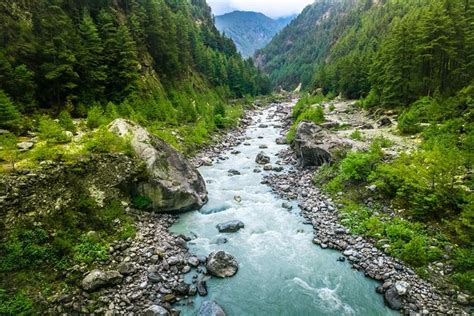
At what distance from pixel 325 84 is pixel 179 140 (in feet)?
231

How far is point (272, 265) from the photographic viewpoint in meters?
15.8

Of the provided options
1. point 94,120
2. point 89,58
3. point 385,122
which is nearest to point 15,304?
point 94,120

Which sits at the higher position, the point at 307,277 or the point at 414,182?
the point at 414,182

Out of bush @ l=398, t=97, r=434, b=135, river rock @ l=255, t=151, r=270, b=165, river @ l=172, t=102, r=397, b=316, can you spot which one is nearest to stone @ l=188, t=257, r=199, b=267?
river @ l=172, t=102, r=397, b=316

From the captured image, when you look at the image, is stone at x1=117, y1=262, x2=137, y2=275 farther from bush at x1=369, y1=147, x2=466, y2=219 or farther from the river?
bush at x1=369, y1=147, x2=466, y2=219

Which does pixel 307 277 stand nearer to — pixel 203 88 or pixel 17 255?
pixel 17 255

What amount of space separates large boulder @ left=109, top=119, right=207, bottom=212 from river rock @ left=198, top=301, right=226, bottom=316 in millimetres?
8887

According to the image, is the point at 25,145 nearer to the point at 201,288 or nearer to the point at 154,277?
the point at 154,277

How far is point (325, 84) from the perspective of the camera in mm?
92188

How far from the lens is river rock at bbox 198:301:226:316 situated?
39.6ft

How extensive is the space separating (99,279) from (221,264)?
566 centimetres

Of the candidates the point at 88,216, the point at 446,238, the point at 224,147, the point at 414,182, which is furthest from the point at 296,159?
the point at 88,216

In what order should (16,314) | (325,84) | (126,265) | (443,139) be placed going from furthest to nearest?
(325,84), (443,139), (126,265), (16,314)

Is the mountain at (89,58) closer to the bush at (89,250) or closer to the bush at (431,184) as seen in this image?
the bush at (89,250)
